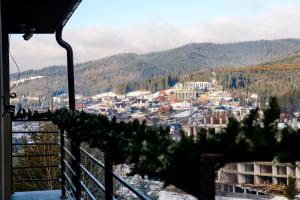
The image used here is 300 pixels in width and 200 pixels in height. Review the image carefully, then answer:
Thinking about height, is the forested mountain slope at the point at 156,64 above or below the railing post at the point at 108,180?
above

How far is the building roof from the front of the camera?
11.2 feet

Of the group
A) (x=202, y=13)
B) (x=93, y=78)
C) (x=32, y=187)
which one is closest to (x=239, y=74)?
(x=93, y=78)

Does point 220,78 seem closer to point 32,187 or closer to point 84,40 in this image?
point 32,187

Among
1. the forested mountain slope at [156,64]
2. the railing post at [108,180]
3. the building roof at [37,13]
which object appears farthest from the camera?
the forested mountain slope at [156,64]

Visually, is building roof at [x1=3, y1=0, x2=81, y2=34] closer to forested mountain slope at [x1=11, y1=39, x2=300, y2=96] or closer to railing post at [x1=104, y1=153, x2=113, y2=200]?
railing post at [x1=104, y1=153, x2=113, y2=200]

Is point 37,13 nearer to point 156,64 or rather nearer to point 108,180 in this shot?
point 108,180

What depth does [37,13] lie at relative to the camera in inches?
148

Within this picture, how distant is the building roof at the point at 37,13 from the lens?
11.2ft

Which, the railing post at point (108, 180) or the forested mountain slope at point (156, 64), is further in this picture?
the forested mountain slope at point (156, 64)

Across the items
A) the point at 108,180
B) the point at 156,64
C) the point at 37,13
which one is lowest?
the point at 108,180

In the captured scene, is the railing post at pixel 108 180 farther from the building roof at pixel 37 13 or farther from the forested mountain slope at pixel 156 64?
the forested mountain slope at pixel 156 64

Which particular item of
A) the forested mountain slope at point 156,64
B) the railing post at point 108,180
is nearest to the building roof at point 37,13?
the railing post at point 108,180

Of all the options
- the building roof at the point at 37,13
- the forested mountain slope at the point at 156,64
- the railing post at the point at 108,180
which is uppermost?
the forested mountain slope at the point at 156,64

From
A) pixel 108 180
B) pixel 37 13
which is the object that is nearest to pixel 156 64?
pixel 37 13
